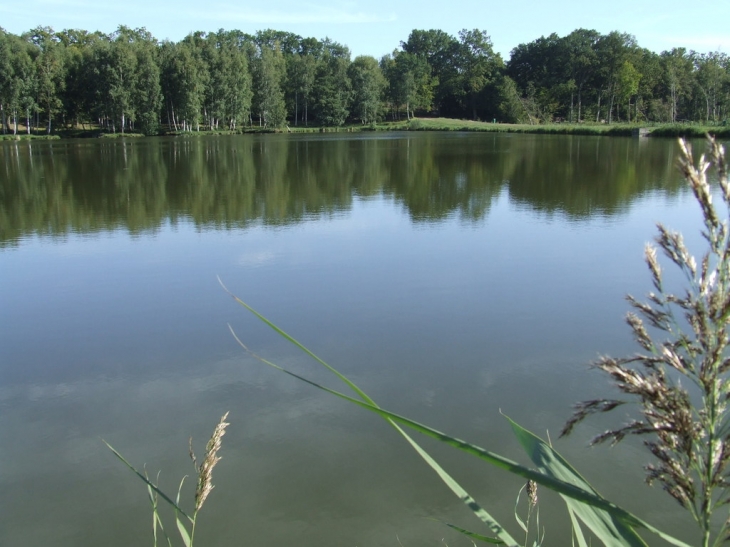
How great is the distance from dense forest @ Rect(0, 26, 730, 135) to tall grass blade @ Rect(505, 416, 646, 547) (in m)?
51.8

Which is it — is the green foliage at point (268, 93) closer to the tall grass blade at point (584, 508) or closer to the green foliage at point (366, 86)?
the green foliage at point (366, 86)

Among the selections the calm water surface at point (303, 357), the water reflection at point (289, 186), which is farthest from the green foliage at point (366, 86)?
the calm water surface at point (303, 357)

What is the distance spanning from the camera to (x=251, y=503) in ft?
11.3

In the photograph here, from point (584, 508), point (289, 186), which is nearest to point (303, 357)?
point (584, 508)

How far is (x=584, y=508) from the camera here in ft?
4.02

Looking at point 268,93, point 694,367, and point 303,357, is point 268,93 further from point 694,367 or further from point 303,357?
point 694,367

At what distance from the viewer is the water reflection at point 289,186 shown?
498 inches

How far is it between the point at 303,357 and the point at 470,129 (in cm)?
5680

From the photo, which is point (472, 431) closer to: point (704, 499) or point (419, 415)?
point (419, 415)

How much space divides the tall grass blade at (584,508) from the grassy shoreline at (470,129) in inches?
1387

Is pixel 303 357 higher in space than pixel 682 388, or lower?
lower

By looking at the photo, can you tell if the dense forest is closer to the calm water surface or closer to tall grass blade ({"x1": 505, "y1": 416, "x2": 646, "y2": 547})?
the calm water surface

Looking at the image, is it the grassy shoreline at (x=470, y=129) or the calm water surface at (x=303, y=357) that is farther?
the grassy shoreline at (x=470, y=129)

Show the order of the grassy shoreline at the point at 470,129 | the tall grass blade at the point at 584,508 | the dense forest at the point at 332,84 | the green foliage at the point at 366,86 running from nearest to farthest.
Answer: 1. the tall grass blade at the point at 584,508
2. the grassy shoreline at the point at 470,129
3. the dense forest at the point at 332,84
4. the green foliage at the point at 366,86
